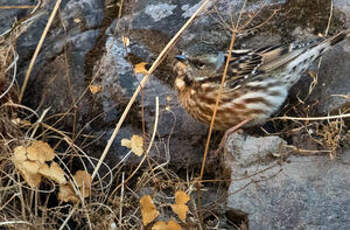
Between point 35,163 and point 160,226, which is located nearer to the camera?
point 160,226

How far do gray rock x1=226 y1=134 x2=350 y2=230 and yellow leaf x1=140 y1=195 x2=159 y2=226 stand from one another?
506 mm

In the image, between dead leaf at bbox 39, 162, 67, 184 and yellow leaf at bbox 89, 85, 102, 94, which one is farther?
yellow leaf at bbox 89, 85, 102, 94

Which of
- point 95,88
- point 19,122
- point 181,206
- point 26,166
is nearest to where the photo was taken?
point 181,206

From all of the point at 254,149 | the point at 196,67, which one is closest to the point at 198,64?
the point at 196,67

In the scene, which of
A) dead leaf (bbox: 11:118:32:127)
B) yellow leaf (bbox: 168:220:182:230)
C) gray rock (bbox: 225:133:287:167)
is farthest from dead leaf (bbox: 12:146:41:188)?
gray rock (bbox: 225:133:287:167)

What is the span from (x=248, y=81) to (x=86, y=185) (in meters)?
1.43

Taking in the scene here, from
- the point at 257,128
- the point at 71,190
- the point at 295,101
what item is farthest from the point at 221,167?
the point at 71,190

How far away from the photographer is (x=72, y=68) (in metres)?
4.80

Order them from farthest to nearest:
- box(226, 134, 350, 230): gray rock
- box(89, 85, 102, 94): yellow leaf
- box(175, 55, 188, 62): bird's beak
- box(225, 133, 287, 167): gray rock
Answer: box(89, 85, 102, 94): yellow leaf
box(175, 55, 188, 62): bird's beak
box(225, 133, 287, 167): gray rock
box(226, 134, 350, 230): gray rock

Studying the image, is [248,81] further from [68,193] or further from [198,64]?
[68,193]

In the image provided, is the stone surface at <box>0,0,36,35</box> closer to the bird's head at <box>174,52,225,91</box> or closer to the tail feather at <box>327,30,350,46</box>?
the bird's head at <box>174,52,225,91</box>

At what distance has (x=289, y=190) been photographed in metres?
3.74

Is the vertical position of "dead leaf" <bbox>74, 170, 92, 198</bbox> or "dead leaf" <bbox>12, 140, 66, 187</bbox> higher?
"dead leaf" <bbox>12, 140, 66, 187</bbox>

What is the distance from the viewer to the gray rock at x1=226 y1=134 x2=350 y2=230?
3.57 meters
